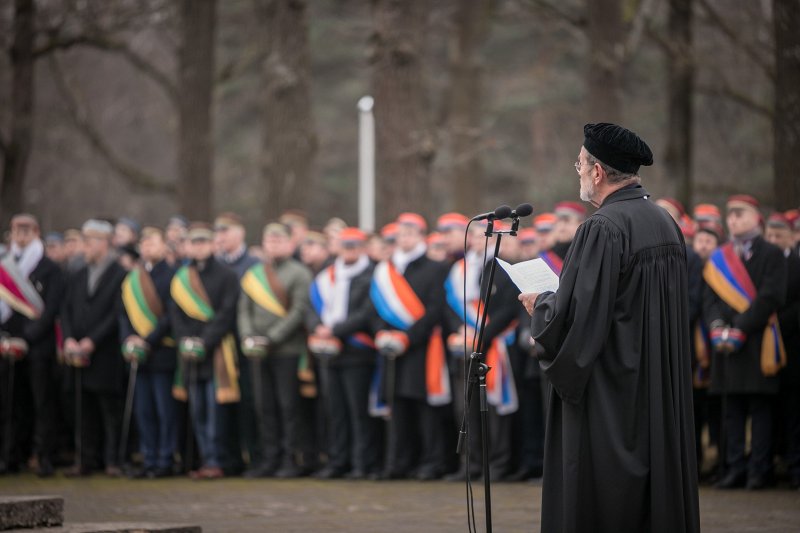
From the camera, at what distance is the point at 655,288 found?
20.4 feet

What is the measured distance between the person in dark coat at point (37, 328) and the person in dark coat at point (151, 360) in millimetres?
851

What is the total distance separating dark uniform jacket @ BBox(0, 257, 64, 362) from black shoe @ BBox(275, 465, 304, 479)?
9.28 feet

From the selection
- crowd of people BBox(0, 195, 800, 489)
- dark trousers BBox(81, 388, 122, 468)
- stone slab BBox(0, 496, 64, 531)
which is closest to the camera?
stone slab BBox(0, 496, 64, 531)

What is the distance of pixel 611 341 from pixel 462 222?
6.25m

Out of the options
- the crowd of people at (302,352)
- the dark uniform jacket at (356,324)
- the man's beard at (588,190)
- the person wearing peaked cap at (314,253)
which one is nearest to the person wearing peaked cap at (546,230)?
the crowd of people at (302,352)

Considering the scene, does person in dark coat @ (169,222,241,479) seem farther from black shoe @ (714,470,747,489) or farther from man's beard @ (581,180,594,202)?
man's beard @ (581,180,594,202)

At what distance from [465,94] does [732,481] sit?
15612mm

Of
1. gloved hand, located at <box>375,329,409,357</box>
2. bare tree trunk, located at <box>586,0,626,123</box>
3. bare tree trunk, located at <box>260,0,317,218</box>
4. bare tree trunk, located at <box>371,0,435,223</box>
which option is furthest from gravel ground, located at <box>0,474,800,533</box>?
bare tree trunk, located at <box>586,0,626,123</box>

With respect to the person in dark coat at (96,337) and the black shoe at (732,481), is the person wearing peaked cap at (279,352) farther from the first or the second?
the black shoe at (732,481)

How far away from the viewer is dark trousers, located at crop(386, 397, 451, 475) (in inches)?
484

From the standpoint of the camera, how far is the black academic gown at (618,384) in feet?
20.0

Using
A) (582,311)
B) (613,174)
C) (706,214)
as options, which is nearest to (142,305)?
(706,214)

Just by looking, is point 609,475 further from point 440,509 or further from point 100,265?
point 100,265

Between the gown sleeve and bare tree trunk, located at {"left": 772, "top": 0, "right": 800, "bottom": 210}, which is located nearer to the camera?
the gown sleeve
